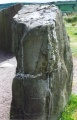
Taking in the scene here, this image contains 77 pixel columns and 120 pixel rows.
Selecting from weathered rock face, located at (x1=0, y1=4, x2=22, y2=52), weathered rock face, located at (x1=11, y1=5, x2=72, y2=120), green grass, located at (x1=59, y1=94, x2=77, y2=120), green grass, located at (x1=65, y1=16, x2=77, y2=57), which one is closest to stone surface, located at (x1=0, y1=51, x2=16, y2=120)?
weathered rock face, located at (x1=0, y1=4, x2=22, y2=52)

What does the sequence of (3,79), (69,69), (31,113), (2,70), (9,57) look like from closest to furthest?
(31,113), (69,69), (3,79), (2,70), (9,57)

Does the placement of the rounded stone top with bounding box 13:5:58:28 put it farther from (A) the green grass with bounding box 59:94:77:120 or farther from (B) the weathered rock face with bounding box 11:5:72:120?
(A) the green grass with bounding box 59:94:77:120

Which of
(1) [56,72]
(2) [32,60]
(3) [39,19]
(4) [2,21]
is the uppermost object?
(3) [39,19]

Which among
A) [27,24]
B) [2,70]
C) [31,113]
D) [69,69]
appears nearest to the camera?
[27,24]

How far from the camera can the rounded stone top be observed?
18.0ft

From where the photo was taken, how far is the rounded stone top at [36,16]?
18.0 ft

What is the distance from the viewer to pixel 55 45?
563cm

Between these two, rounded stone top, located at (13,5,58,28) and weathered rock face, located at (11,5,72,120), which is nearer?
weathered rock face, located at (11,5,72,120)

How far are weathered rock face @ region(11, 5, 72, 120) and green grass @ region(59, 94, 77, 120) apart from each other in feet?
0.99

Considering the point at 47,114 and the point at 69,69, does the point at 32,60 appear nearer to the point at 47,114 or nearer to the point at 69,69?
the point at 47,114

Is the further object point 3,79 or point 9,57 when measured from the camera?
point 9,57

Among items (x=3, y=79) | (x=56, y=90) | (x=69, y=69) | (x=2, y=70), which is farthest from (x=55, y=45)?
(x=2, y=70)

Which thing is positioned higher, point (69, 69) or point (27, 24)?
point (27, 24)

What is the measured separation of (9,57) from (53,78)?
5583mm
